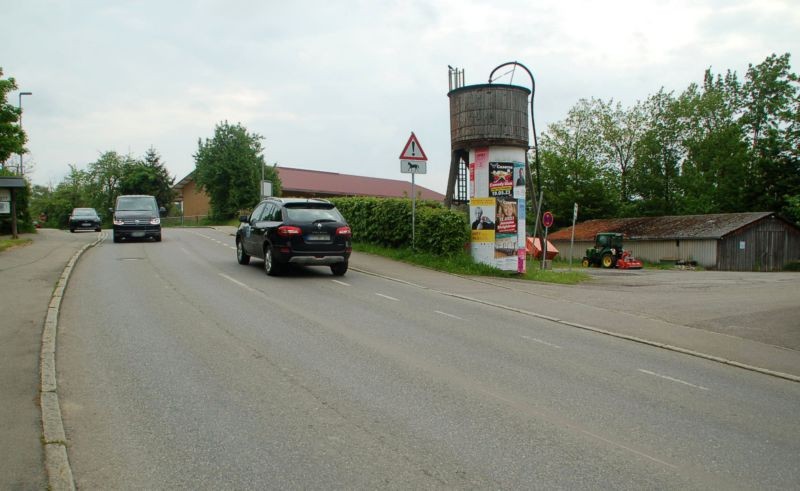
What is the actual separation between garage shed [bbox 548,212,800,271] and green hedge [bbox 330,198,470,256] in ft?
96.3

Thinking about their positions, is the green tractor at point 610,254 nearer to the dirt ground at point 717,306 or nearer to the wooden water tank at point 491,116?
the dirt ground at point 717,306

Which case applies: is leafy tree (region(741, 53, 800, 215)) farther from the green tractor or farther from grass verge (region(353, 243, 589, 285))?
grass verge (region(353, 243, 589, 285))

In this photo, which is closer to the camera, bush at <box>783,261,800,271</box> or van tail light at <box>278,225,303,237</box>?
van tail light at <box>278,225,303,237</box>

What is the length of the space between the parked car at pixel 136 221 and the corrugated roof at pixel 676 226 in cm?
3523

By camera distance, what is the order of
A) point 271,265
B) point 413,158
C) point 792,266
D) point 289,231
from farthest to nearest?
point 792,266 → point 413,158 → point 271,265 → point 289,231

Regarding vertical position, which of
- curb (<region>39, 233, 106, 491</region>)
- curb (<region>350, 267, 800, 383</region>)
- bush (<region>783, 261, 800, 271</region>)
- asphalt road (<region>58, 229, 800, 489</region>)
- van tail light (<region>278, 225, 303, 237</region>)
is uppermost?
van tail light (<region>278, 225, 303, 237</region>)

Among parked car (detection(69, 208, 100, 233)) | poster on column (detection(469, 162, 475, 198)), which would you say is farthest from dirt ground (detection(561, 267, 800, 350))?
parked car (detection(69, 208, 100, 233))

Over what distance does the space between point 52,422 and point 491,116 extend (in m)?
15.3

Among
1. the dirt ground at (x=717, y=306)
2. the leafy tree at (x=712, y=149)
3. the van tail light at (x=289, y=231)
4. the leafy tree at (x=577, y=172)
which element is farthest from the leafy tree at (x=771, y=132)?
the van tail light at (x=289, y=231)

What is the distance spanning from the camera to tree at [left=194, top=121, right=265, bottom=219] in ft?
166

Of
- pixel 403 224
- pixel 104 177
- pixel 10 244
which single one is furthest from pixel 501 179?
pixel 104 177

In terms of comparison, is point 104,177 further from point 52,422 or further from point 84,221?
point 52,422

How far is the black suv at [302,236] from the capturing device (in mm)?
14445

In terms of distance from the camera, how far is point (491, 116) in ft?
60.1
